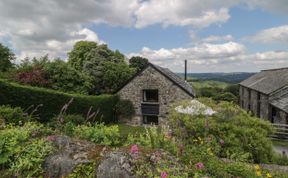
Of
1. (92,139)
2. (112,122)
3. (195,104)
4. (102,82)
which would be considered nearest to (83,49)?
(102,82)

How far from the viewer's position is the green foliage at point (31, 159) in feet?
14.4

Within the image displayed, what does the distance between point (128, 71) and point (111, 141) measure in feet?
78.4

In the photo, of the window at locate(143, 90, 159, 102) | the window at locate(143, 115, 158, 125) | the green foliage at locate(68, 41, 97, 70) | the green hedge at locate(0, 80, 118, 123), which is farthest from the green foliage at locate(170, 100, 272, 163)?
the green foliage at locate(68, 41, 97, 70)

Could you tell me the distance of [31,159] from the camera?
4.53 meters

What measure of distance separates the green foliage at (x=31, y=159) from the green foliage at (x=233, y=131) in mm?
6174

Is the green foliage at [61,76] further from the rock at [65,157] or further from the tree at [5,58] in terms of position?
the rock at [65,157]

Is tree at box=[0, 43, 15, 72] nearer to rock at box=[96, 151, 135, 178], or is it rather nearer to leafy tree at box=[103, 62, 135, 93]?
leafy tree at box=[103, 62, 135, 93]

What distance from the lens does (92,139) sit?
18.2ft

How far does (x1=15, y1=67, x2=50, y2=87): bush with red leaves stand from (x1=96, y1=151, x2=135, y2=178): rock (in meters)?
17.5

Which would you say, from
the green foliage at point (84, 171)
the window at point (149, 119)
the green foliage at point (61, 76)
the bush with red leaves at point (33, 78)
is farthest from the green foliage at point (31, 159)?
the window at point (149, 119)

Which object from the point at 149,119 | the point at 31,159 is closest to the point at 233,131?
the point at 31,159

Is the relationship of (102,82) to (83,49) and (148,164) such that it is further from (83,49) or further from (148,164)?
(148,164)

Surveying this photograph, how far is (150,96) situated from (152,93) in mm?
398

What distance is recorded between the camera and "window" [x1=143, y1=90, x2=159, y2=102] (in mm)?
23250
